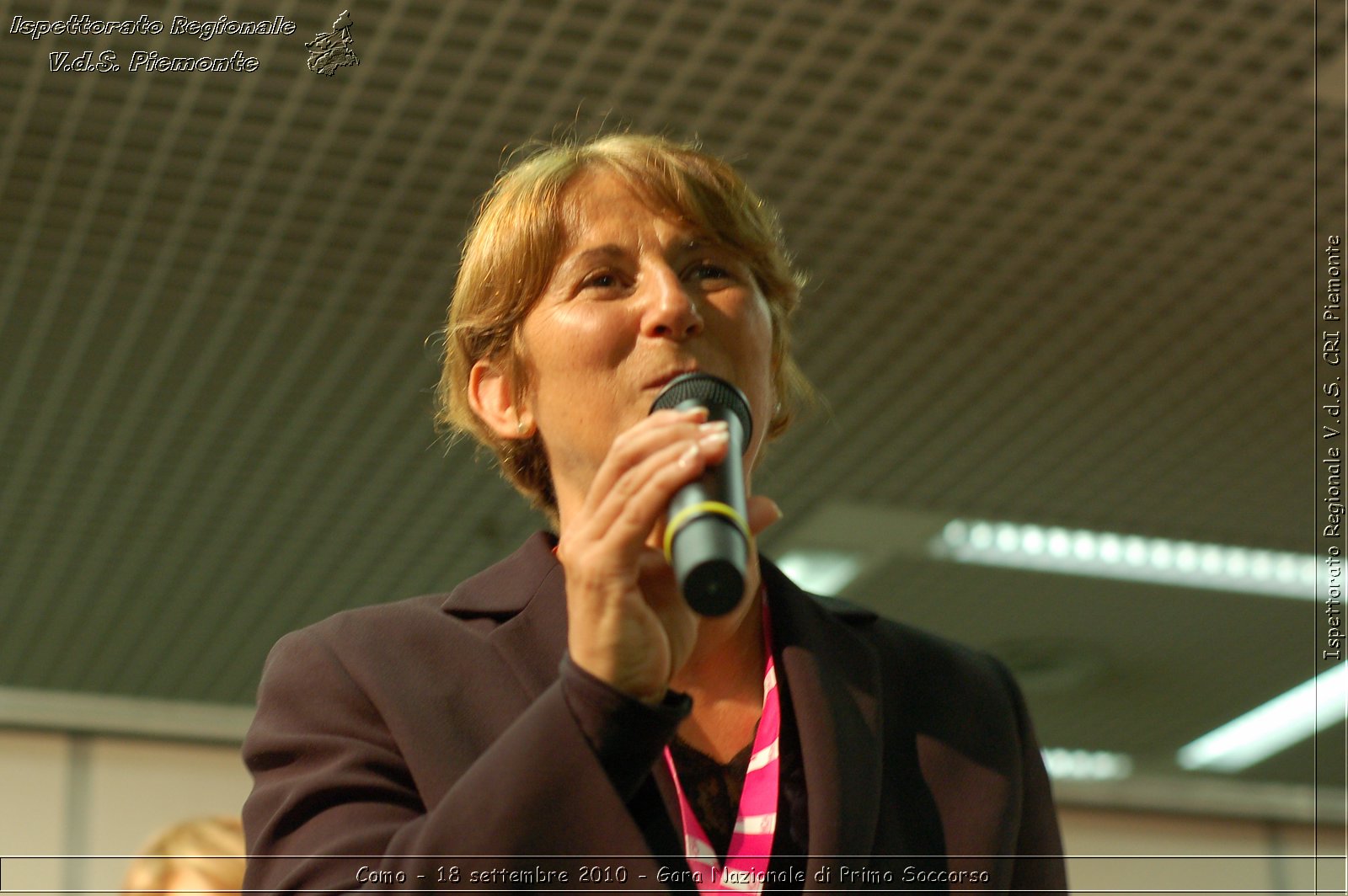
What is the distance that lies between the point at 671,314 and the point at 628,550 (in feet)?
1.02

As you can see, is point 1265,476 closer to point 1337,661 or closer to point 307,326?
point 1337,661

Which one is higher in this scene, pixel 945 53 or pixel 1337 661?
pixel 945 53

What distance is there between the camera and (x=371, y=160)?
2865 millimetres

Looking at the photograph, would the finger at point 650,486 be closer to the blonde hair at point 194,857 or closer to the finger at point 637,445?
the finger at point 637,445

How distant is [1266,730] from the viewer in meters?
5.35

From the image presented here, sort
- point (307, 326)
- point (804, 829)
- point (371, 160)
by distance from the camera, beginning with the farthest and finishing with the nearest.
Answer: point (307, 326)
point (371, 160)
point (804, 829)

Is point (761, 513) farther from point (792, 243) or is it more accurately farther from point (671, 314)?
point (792, 243)

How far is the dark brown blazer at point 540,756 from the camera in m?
0.92

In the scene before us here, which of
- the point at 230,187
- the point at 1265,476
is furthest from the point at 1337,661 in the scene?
the point at 230,187

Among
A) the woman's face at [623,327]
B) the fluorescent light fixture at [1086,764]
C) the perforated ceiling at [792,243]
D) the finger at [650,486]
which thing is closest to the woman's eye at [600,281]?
the woman's face at [623,327]

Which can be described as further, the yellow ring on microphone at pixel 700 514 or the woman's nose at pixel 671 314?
the woman's nose at pixel 671 314

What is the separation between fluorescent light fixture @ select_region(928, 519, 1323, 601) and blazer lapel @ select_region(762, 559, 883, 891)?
3.11 meters

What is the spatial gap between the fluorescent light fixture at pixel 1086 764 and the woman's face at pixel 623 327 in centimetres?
452

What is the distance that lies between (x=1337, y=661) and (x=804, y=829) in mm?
3558
